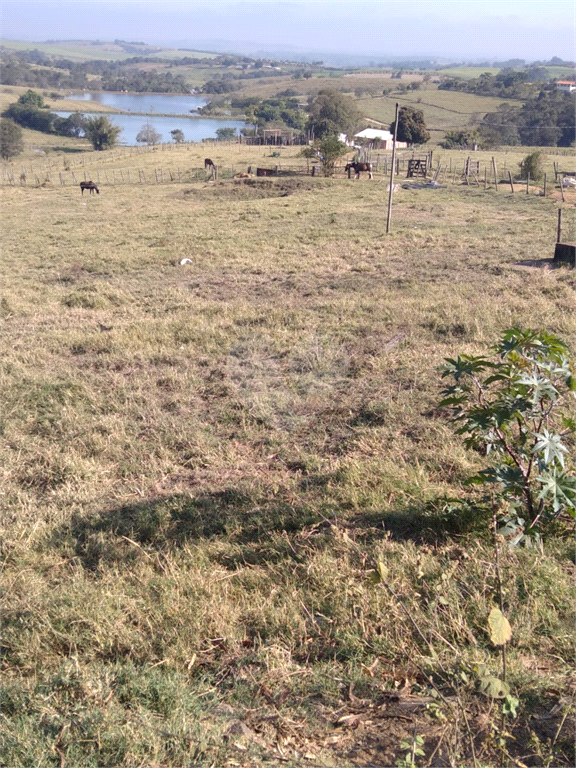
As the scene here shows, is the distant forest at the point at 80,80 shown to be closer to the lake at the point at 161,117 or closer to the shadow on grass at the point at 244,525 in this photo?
the lake at the point at 161,117

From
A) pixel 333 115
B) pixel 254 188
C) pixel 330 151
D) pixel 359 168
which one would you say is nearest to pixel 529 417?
pixel 254 188

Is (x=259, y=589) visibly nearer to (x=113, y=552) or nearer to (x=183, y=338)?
(x=113, y=552)

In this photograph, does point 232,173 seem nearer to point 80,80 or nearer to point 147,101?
point 147,101

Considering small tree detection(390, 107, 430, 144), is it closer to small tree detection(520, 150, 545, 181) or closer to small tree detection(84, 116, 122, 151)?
small tree detection(520, 150, 545, 181)

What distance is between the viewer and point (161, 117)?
403ft

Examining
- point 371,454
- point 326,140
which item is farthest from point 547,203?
point 371,454

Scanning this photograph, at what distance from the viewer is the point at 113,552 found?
152 inches

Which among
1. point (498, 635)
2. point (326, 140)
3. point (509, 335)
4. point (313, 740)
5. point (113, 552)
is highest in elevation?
point (326, 140)

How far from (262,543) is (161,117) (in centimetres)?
13392

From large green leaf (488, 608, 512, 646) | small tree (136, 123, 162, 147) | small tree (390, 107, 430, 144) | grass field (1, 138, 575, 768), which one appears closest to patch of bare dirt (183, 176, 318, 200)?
grass field (1, 138, 575, 768)

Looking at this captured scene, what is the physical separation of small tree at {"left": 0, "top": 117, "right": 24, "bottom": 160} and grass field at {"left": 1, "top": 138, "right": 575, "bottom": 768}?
52.4m

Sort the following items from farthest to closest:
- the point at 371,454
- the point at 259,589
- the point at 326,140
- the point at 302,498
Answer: the point at 326,140
the point at 371,454
the point at 302,498
the point at 259,589

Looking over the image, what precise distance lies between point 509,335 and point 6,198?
105 feet

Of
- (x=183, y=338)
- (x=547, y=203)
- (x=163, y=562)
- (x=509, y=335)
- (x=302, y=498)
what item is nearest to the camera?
(x=509, y=335)
